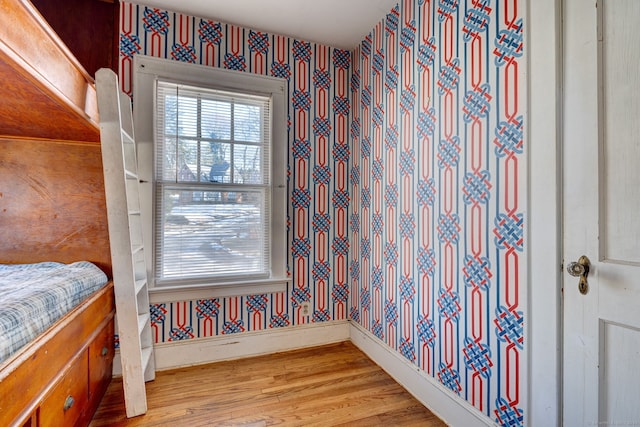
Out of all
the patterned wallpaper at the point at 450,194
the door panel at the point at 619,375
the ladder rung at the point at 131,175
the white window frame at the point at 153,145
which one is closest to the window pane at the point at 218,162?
the white window frame at the point at 153,145

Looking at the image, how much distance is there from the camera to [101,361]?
177cm

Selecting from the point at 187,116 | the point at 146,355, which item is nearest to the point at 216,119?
the point at 187,116

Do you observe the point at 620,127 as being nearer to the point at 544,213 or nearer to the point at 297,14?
the point at 544,213

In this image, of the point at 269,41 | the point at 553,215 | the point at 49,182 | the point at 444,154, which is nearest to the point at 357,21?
the point at 269,41

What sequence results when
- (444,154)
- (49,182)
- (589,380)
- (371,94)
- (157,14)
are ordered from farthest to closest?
(371,94) → (157,14) → (49,182) → (444,154) → (589,380)

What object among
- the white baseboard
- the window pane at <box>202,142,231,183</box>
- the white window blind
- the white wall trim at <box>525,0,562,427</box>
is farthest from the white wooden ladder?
the white wall trim at <box>525,0,562,427</box>

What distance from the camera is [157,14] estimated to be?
2152 mm

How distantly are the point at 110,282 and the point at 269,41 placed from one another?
2.11 meters

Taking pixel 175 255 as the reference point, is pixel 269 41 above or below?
above

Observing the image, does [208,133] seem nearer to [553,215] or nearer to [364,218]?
[364,218]

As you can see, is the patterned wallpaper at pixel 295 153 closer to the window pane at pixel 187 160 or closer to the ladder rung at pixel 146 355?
the ladder rung at pixel 146 355

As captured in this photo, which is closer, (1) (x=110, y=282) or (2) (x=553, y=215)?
(2) (x=553, y=215)

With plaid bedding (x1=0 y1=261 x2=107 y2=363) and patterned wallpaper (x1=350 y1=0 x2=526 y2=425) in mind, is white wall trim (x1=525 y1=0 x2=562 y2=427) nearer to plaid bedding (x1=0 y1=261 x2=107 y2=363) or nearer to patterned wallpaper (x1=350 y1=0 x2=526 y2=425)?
patterned wallpaper (x1=350 y1=0 x2=526 y2=425)

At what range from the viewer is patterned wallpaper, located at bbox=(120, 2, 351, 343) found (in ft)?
7.17
